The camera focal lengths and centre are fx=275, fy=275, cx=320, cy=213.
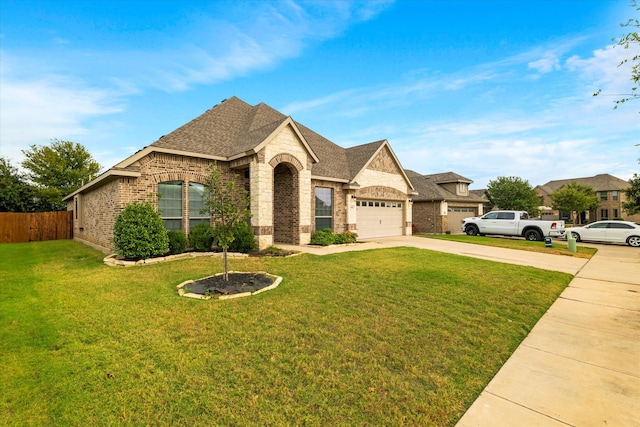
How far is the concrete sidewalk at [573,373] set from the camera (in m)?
2.71

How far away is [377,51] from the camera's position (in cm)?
1480

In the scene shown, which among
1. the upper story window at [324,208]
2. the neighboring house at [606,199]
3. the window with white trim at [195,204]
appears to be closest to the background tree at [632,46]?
the upper story window at [324,208]

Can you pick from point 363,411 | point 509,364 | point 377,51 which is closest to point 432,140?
point 377,51

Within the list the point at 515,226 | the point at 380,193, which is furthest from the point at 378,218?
the point at 515,226

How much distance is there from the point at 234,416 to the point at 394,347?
2.34 meters

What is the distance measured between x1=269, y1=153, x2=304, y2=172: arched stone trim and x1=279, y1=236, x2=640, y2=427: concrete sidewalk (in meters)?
10.4

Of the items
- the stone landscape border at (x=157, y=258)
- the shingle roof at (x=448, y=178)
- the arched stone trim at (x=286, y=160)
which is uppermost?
the shingle roof at (x=448, y=178)

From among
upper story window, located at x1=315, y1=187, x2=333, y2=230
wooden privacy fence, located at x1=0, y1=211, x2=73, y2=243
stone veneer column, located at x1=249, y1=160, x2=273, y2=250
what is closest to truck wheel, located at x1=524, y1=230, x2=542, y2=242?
upper story window, located at x1=315, y1=187, x2=333, y2=230

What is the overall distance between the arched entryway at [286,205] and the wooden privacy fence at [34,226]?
18167mm

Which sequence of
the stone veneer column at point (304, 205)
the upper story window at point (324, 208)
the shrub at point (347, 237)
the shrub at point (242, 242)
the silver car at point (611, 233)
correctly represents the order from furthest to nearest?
the silver car at point (611, 233), the upper story window at point (324, 208), the shrub at point (347, 237), the stone veneer column at point (304, 205), the shrub at point (242, 242)

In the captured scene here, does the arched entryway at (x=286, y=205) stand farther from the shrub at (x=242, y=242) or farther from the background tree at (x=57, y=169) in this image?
the background tree at (x=57, y=169)

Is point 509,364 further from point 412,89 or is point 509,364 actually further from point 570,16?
point 412,89

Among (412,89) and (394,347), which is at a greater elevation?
(412,89)

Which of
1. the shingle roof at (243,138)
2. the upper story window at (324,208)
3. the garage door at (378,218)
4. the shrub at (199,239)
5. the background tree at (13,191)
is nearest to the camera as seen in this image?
the shrub at (199,239)
